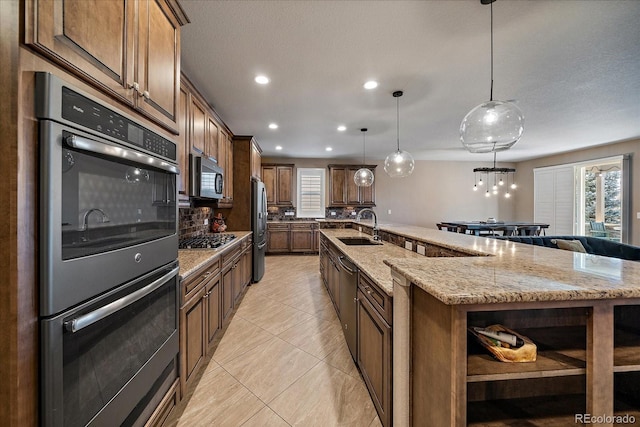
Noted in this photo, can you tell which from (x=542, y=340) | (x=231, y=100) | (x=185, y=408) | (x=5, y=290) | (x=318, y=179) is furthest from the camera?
(x=318, y=179)

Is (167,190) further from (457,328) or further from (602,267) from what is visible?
(602,267)

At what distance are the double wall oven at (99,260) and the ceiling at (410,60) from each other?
4.20 feet

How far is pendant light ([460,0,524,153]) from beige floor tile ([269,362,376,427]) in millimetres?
2052

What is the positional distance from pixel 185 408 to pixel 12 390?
3.89 feet

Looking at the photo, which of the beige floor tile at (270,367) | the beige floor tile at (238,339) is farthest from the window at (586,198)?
the beige floor tile at (238,339)

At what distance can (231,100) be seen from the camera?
3279 mm

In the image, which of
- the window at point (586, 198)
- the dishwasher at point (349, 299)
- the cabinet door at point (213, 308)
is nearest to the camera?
the dishwasher at point (349, 299)

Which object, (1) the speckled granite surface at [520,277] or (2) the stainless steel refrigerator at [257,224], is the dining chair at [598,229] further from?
(2) the stainless steel refrigerator at [257,224]

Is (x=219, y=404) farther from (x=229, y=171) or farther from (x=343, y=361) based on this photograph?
(x=229, y=171)

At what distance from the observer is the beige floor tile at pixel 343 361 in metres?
2.01

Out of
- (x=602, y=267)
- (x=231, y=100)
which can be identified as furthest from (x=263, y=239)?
(x=602, y=267)

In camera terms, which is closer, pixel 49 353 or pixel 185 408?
pixel 49 353

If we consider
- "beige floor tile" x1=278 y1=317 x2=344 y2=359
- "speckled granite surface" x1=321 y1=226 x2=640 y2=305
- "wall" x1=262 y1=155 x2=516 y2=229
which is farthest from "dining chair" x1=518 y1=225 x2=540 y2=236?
"beige floor tile" x1=278 y1=317 x2=344 y2=359

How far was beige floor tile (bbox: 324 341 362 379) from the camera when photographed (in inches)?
79.0
